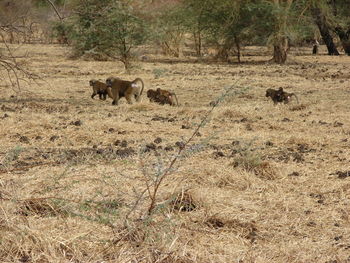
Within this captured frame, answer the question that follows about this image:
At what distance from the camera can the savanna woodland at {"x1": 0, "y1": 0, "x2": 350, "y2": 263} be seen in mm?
3848

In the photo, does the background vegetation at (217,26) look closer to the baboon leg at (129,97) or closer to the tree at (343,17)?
the tree at (343,17)

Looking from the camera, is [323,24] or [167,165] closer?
[167,165]

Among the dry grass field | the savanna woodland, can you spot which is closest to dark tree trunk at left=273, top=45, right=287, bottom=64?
the savanna woodland

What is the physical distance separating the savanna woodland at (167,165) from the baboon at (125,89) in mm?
43

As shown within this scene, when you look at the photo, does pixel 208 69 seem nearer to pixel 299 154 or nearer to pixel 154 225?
pixel 299 154

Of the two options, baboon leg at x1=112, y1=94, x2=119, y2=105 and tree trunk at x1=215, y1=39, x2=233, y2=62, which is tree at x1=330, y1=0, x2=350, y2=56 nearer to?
tree trunk at x1=215, y1=39, x2=233, y2=62

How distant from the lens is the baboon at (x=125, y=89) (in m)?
11.8

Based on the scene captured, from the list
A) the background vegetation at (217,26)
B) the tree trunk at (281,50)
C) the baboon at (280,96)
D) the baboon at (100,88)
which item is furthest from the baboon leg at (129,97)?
the tree trunk at (281,50)

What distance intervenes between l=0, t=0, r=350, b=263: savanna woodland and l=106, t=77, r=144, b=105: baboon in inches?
1.7

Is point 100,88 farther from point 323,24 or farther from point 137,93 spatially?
point 323,24

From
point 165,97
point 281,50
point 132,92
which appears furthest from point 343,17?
point 132,92

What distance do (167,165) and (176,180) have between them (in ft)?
0.95

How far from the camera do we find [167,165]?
20.3ft

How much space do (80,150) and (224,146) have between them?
1767mm
